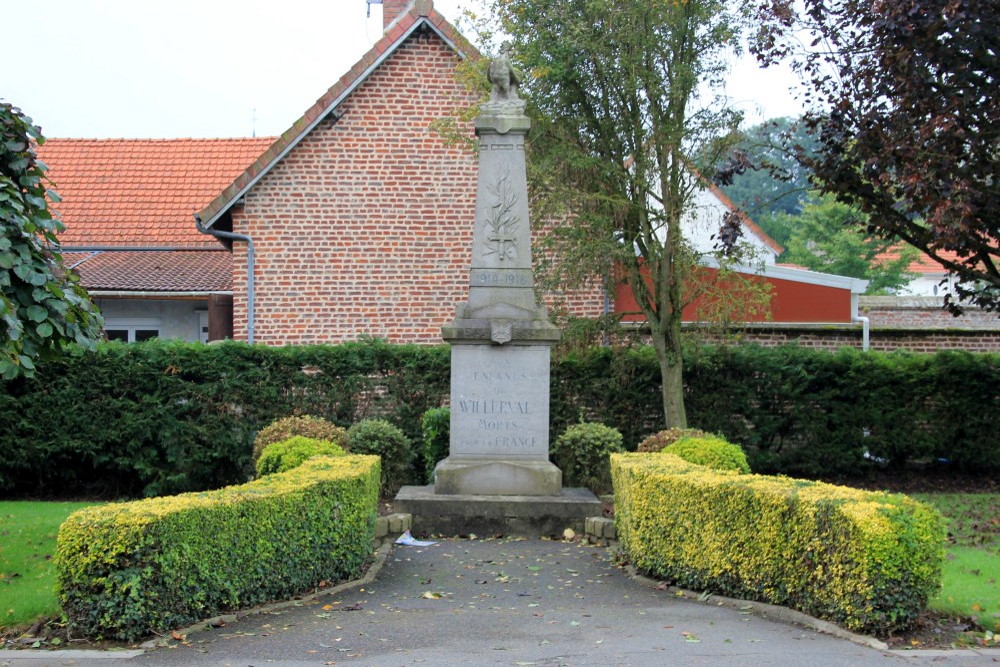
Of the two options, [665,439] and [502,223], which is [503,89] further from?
[665,439]

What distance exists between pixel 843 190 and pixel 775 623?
7.66 meters

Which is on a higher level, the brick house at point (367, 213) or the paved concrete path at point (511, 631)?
the brick house at point (367, 213)

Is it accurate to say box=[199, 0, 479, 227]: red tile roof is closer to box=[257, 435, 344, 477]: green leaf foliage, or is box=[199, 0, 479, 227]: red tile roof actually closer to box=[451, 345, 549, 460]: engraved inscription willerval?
box=[257, 435, 344, 477]: green leaf foliage

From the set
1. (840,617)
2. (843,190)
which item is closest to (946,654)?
(840,617)

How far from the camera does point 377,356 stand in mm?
17219

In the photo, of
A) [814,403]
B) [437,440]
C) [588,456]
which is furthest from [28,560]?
[814,403]

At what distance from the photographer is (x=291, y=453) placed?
11922 mm

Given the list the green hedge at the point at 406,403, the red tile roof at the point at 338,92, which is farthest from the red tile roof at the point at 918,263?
the red tile roof at the point at 338,92

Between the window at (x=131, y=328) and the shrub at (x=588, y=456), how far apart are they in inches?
451

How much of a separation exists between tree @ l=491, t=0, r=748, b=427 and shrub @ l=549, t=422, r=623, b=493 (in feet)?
6.88

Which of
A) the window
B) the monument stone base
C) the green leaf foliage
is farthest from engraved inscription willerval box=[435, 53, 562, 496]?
the window

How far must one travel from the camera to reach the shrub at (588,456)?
556 inches

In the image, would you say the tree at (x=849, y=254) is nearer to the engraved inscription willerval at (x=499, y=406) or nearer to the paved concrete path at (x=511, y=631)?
the engraved inscription willerval at (x=499, y=406)

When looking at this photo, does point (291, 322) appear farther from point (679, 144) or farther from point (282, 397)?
point (679, 144)
